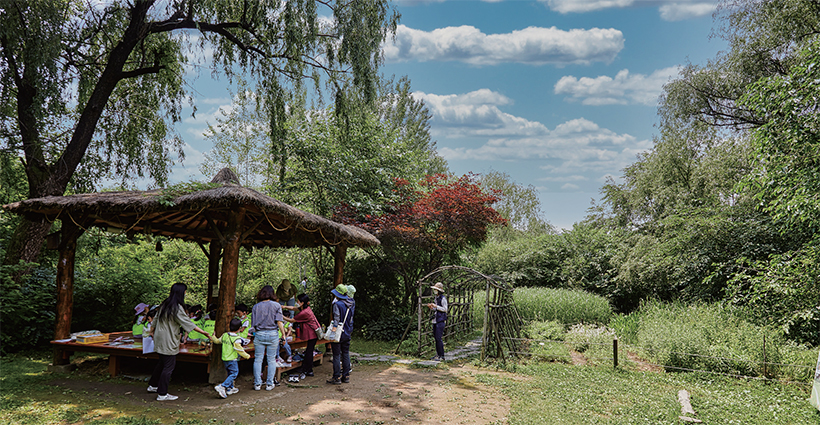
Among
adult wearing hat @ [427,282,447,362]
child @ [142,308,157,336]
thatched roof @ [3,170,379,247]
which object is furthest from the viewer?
adult wearing hat @ [427,282,447,362]

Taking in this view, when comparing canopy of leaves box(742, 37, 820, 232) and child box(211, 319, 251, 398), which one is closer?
child box(211, 319, 251, 398)

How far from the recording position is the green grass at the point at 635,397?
623 cm

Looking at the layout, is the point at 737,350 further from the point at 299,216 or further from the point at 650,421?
the point at 299,216

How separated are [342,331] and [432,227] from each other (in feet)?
21.5

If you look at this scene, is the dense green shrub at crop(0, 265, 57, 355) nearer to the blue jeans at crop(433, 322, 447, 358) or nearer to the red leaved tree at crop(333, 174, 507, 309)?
the red leaved tree at crop(333, 174, 507, 309)

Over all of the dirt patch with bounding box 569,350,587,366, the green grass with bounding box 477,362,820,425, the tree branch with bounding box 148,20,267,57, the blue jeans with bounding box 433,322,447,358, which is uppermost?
the tree branch with bounding box 148,20,267,57

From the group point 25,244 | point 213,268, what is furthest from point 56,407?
point 213,268

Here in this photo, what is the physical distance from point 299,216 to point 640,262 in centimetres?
1261

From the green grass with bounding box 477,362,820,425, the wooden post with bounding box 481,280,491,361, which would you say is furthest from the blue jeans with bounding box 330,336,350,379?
the wooden post with bounding box 481,280,491,361

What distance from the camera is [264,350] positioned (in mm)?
7012

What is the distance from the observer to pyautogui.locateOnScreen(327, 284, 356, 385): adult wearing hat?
24.4ft

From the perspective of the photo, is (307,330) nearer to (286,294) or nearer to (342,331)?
(342,331)

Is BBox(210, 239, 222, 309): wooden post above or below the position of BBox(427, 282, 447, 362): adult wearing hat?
above

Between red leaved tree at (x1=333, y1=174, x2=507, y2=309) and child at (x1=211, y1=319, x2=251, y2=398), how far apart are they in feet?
21.8
